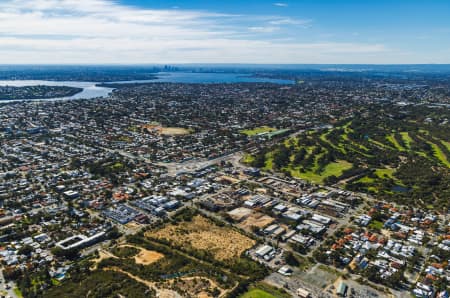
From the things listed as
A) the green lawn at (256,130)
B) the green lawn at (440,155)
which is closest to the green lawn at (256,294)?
the green lawn at (440,155)

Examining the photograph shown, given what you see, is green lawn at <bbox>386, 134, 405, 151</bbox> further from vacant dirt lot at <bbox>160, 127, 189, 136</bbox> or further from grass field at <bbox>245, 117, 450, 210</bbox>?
vacant dirt lot at <bbox>160, 127, 189, 136</bbox>

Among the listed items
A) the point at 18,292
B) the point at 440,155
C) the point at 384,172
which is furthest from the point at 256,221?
the point at 440,155

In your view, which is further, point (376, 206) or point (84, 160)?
point (84, 160)

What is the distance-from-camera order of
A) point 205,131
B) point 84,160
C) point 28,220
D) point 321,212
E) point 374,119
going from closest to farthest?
point 28,220, point 321,212, point 84,160, point 205,131, point 374,119

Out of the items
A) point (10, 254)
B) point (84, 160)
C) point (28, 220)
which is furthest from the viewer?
point (84, 160)

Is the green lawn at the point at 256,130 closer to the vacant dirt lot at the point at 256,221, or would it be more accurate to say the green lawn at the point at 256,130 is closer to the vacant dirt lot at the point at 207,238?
the vacant dirt lot at the point at 256,221

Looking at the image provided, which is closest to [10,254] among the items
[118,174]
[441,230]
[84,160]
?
[118,174]

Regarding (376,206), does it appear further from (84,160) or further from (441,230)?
(84,160)

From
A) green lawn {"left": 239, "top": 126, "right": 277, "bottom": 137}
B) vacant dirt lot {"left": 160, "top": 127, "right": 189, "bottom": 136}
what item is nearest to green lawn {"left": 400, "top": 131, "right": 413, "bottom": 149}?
green lawn {"left": 239, "top": 126, "right": 277, "bottom": 137}
